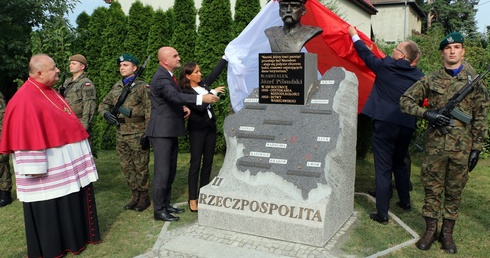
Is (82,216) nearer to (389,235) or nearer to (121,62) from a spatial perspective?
(121,62)

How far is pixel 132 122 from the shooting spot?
522cm

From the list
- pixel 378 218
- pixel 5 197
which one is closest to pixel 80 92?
pixel 5 197

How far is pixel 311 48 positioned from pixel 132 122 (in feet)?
10.6

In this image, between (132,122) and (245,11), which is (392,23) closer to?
(245,11)

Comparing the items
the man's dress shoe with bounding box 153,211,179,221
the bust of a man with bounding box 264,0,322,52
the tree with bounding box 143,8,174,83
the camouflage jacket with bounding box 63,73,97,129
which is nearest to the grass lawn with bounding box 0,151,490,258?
the man's dress shoe with bounding box 153,211,179,221

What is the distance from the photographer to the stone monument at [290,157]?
4.06 meters

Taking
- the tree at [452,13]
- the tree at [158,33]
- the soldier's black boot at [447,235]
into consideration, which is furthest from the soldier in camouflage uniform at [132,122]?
the tree at [452,13]

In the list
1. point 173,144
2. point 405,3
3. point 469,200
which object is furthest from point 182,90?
point 405,3

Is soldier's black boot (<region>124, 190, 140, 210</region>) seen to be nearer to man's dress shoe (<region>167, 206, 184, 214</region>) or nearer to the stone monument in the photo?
man's dress shoe (<region>167, 206, 184, 214</region>)

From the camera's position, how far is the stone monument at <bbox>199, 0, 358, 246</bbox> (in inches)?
160

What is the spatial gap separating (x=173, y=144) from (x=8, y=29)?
8854 mm

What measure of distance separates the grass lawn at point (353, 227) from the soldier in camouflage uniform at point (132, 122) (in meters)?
0.52

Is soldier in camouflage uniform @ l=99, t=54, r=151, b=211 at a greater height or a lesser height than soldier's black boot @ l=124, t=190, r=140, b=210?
greater

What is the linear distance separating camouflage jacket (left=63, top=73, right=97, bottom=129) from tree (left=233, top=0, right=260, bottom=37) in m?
4.46
